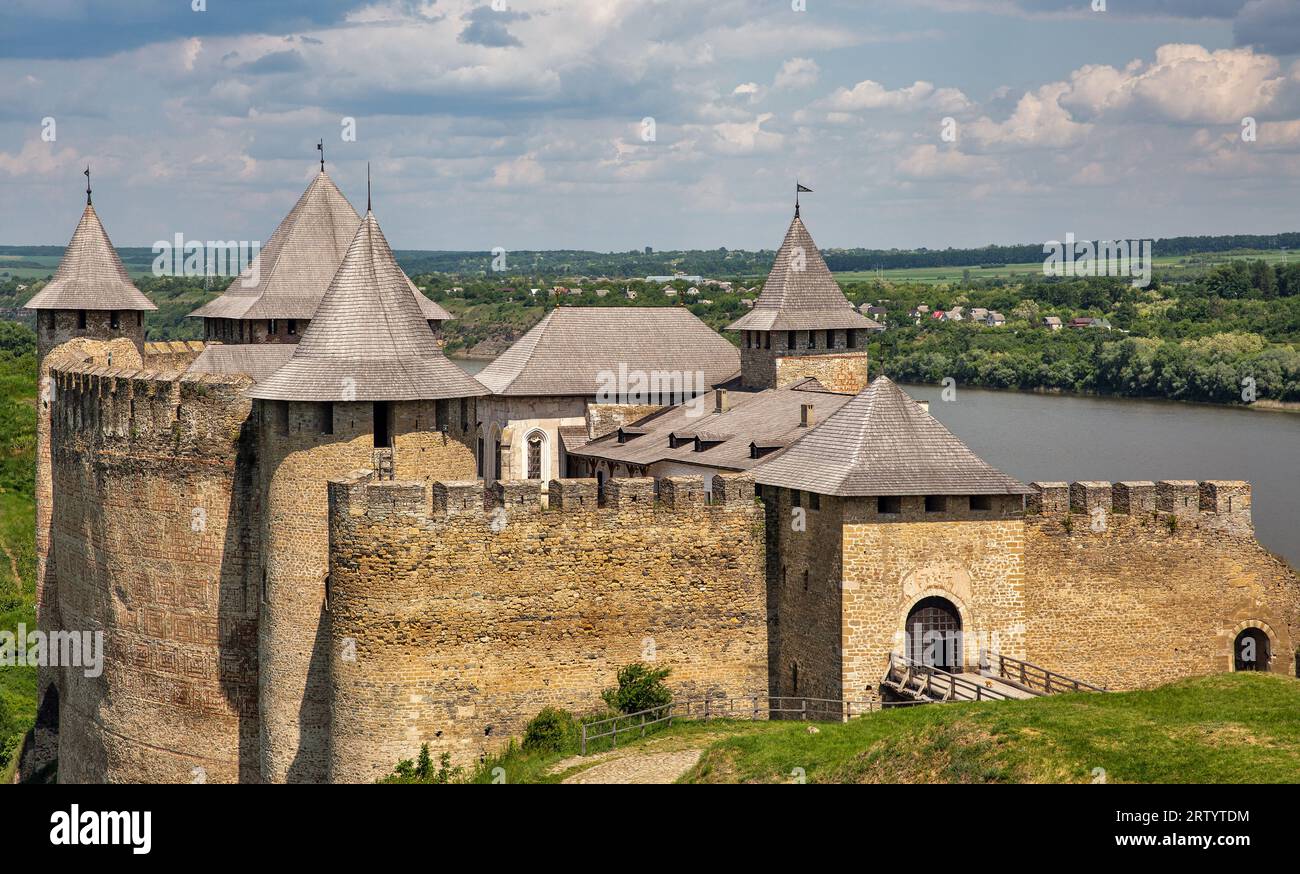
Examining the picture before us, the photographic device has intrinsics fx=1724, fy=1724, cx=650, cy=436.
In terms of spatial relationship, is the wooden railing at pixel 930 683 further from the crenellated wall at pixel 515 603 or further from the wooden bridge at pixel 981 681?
the crenellated wall at pixel 515 603

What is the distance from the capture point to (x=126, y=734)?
2789 cm

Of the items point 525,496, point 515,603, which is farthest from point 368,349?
point 515,603

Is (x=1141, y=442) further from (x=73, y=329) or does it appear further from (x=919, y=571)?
(x=919, y=571)

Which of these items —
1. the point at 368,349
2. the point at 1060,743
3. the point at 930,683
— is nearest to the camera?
the point at 1060,743

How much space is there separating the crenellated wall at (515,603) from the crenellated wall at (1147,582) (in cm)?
423

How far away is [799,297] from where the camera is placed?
40156mm

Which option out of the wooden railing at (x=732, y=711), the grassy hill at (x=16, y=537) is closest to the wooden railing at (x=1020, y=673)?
the wooden railing at (x=732, y=711)

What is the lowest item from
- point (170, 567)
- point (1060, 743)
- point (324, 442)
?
point (1060, 743)

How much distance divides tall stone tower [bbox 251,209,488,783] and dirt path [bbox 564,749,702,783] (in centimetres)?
474

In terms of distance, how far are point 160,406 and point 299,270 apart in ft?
27.3

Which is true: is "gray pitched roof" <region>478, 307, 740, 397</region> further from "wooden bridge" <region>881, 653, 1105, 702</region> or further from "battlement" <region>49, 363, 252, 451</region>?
"wooden bridge" <region>881, 653, 1105, 702</region>

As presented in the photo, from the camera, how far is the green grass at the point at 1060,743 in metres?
16.6

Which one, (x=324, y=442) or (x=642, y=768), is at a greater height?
(x=324, y=442)
